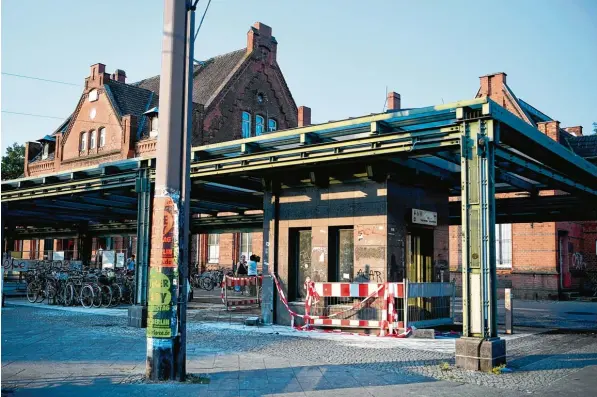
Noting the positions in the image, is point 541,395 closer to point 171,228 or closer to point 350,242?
point 171,228

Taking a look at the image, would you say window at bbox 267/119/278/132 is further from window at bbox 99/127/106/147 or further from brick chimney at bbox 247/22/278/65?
window at bbox 99/127/106/147

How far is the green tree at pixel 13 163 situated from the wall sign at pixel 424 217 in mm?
46926

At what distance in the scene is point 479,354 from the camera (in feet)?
28.3

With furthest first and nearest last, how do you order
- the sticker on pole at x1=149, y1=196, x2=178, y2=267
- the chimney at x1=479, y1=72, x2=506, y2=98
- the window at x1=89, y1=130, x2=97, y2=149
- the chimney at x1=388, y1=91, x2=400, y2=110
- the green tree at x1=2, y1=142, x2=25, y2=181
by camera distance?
1. the green tree at x1=2, y1=142, x2=25, y2=181
2. the chimney at x1=388, y1=91, x2=400, y2=110
3. the window at x1=89, y1=130, x2=97, y2=149
4. the chimney at x1=479, y1=72, x2=506, y2=98
5. the sticker on pole at x1=149, y1=196, x2=178, y2=267

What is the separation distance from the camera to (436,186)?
14.7 m

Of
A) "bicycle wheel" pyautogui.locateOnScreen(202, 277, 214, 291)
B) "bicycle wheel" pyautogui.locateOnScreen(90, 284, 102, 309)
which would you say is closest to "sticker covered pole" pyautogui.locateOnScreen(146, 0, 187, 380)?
"bicycle wheel" pyautogui.locateOnScreen(90, 284, 102, 309)

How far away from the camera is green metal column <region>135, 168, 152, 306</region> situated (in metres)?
14.1

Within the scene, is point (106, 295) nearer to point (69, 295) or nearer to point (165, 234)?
point (69, 295)

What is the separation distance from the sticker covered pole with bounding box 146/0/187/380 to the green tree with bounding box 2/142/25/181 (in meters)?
49.5

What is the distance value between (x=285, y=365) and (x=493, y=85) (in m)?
27.8

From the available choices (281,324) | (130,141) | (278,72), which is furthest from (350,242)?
(278,72)

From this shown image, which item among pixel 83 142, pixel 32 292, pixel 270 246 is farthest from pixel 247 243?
pixel 270 246

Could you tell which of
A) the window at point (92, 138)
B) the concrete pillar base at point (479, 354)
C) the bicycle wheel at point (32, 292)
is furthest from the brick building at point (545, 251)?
the window at point (92, 138)

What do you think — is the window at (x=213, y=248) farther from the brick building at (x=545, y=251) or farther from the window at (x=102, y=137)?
the brick building at (x=545, y=251)
